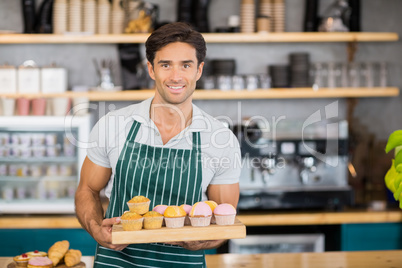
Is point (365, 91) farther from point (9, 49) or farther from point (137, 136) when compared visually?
point (9, 49)

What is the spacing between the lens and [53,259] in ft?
7.32

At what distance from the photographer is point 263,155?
3.85m

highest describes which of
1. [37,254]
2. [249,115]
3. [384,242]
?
[249,115]

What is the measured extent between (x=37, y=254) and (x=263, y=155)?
200cm

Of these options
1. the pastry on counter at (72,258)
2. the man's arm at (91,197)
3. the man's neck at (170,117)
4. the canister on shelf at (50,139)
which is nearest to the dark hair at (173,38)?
the man's neck at (170,117)

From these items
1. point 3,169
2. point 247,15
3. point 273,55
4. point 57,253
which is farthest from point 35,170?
point 273,55

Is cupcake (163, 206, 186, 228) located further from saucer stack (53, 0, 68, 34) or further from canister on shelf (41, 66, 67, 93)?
saucer stack (53, 0, 68, 34)

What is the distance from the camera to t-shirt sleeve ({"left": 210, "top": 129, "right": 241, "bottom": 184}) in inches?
76.4

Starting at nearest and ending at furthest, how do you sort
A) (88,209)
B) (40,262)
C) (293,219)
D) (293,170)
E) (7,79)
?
(88,209)
(40,262)
(293,219)
(293,170)
(7,79)

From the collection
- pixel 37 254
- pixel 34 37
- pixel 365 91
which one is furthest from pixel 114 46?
pixel 37 254

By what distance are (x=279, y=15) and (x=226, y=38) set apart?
492 mm

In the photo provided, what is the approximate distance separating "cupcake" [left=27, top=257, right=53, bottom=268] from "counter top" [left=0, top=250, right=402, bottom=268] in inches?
6.9

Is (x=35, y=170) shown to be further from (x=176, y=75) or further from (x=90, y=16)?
(x=176, y=75)

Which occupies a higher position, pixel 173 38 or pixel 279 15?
pixel 279 15
